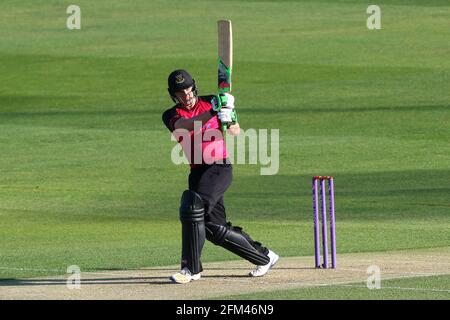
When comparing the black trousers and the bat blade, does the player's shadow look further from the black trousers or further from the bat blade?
the bat blade

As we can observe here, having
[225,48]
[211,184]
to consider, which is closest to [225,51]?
[225,48]

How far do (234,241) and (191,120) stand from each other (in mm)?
1312

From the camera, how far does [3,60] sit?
153 ft

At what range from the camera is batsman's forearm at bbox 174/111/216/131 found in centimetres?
1395

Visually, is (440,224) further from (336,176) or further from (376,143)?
(376,143)

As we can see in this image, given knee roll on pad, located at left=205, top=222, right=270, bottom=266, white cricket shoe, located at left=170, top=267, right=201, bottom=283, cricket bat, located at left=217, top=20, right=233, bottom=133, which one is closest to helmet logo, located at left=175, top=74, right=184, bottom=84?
cricket bat, located at left=217, top=20, right=233, bottom=133

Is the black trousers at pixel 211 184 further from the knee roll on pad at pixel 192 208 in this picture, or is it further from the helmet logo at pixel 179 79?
the helmet logo at pixel 179 79

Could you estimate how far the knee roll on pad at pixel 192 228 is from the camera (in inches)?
552

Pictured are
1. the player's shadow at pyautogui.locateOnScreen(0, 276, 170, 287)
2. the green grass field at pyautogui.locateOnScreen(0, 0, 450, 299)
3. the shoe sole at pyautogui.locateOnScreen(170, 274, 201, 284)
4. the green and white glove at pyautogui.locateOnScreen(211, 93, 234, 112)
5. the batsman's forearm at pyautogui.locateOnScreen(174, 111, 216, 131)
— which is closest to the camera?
the green and white glove at pyautogui.locateOnScreen(211, 93, 234, 112)

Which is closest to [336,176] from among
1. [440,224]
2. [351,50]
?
[440,224]

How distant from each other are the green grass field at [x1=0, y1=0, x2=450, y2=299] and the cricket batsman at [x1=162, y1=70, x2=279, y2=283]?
136 centimetres

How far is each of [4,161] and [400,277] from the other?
1667cm

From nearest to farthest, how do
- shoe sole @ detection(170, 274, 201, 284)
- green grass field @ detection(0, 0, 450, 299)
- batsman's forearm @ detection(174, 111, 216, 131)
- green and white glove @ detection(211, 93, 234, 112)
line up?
green and white glove @ detection(211, 93, 234, 112) < batsman's forearm @ detection(174, 111, 216, 131) < shoe sole @ detection(170, 274, 201, 284) < green grass field @ detection(0, 0, 450, 299)

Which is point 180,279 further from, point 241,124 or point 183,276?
point 241,124
